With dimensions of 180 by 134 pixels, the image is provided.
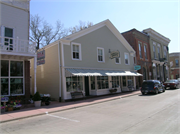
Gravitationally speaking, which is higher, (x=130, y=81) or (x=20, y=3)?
(x=20, y=3)

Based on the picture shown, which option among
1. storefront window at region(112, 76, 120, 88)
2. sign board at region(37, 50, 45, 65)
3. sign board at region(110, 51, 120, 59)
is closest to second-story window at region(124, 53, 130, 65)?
storefront window at region(112, 76, 120, 88)

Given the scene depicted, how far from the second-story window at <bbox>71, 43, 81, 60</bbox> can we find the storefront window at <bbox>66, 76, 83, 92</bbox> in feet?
6.94

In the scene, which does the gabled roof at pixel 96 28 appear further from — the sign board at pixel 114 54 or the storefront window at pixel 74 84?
the storefront window at pixel 74 84

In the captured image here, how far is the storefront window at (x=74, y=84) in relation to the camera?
Answer: 1414cm

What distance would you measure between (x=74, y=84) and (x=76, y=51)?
339 cm

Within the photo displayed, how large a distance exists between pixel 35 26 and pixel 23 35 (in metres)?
20.0

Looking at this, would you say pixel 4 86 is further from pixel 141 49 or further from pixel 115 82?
pixel 141 49

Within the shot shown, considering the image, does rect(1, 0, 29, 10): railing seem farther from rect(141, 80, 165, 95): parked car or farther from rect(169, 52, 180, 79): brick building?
rect(169, 52, 180, 79): brick building

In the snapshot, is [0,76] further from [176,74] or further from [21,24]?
[176,74]

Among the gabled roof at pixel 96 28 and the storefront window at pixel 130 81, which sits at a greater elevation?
the gabled roof at pixel 96 28

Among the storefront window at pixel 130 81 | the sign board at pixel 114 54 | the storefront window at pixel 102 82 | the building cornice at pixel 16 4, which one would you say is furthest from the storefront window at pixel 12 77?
the storefront window at pixel 130 81

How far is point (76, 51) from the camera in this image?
15500 mm

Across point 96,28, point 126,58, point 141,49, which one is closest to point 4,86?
point 96,28

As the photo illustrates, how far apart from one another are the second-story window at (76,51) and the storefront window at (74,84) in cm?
212
